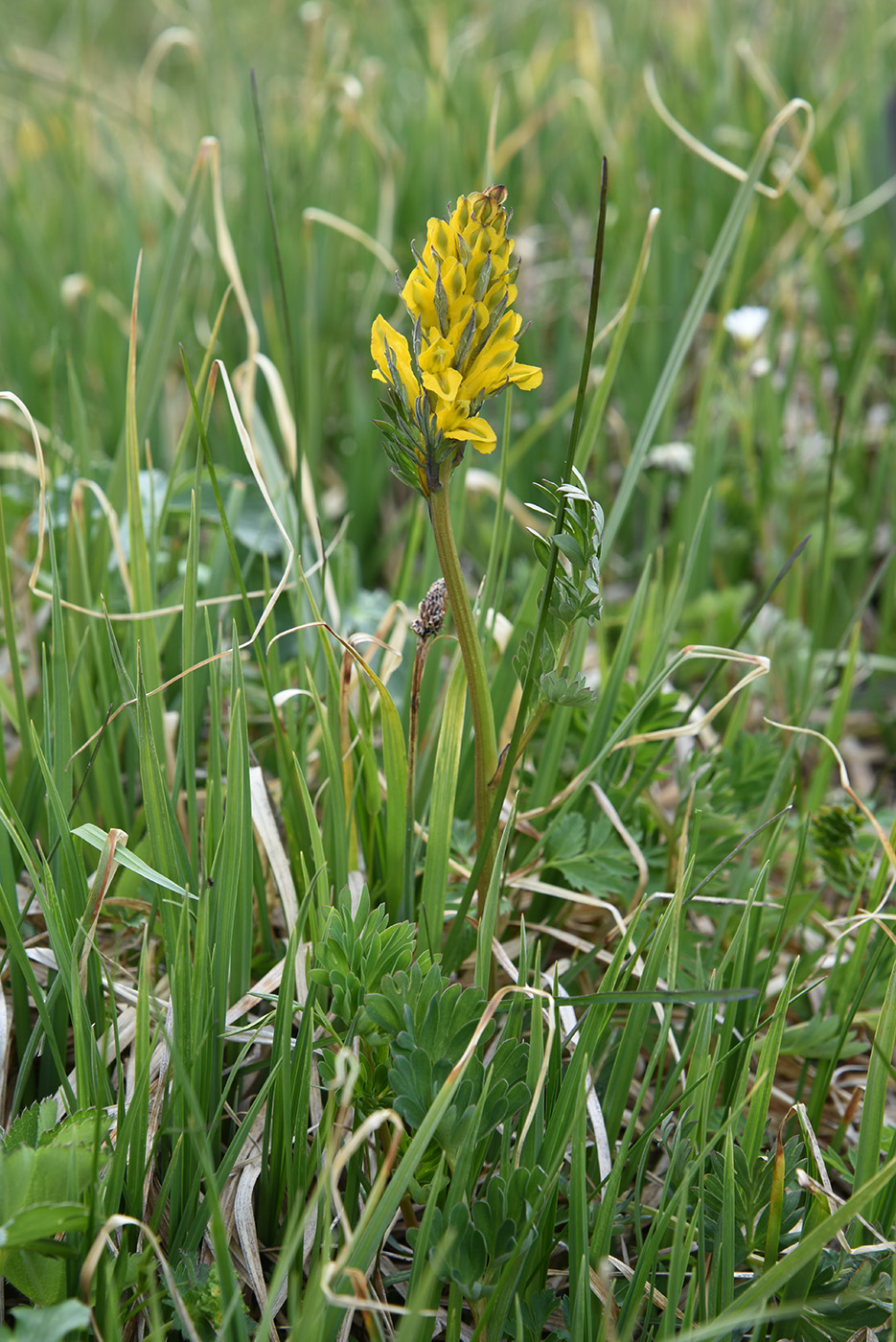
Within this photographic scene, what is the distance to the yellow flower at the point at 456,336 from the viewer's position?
2.33 feet

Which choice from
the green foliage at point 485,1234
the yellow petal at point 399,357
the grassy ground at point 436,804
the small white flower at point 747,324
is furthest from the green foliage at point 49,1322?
the small white flower at point 747,324

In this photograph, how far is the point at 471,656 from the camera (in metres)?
0.85

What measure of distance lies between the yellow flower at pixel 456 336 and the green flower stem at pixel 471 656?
5 centimetres

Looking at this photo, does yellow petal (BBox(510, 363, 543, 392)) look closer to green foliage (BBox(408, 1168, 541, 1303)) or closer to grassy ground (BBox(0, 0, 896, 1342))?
grassy ground (BBox(0, 0, 896, 1342))

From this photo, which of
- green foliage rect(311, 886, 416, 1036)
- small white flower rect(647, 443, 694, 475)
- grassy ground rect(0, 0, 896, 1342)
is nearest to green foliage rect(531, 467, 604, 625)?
grassy ground rect(0, 0, 896, 1342)

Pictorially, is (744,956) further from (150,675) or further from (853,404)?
(853,404)

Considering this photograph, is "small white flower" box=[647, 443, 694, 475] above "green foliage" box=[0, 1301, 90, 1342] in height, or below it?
above

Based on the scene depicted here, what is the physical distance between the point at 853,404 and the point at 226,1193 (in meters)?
1.75

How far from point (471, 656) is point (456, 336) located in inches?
10.5

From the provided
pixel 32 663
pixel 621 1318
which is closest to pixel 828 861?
pixel 621 1318

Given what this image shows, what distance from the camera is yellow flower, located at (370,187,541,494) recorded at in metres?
0.71

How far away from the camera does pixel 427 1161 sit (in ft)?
2.81

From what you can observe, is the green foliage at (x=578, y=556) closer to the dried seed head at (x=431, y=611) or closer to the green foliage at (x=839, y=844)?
the dried seed head at (x=431, y=611)

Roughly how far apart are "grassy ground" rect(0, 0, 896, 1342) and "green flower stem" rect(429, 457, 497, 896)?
1.7 inches
